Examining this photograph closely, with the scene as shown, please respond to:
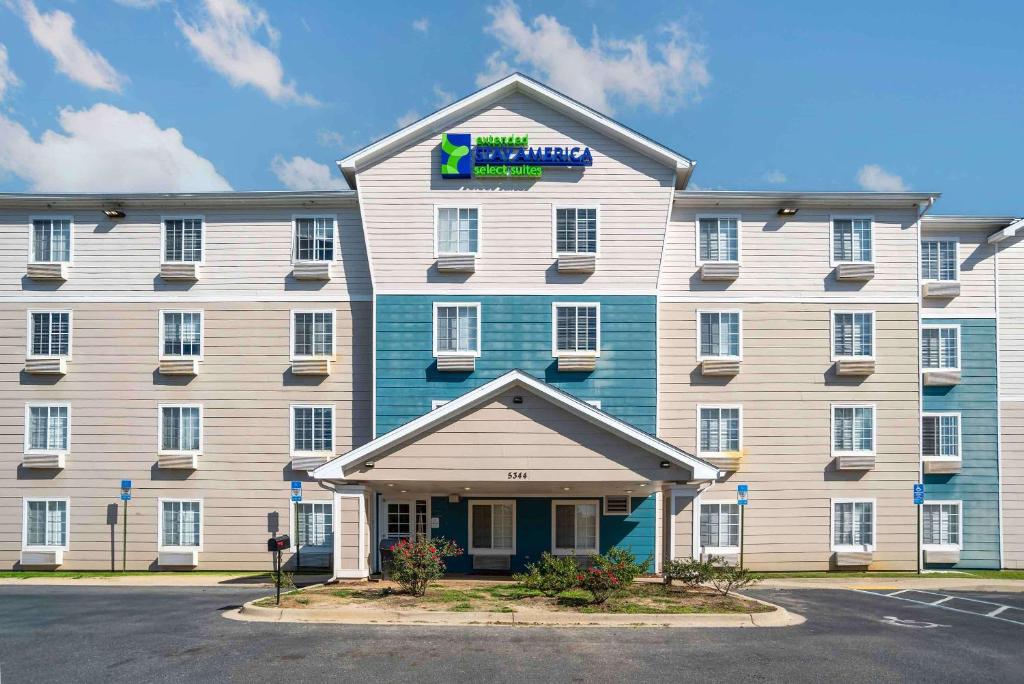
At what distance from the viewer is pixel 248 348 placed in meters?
26.9

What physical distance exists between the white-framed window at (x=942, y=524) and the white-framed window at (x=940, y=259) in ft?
24.9

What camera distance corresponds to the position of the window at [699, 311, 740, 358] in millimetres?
26891

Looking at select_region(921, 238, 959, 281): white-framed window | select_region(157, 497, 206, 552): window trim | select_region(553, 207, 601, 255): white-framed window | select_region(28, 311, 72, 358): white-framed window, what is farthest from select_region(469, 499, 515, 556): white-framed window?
select_region(921, 238, 959, 281): white-framed window

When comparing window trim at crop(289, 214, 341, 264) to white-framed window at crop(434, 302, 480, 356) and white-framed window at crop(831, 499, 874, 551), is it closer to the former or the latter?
white-framed window at crop(434, 302, 480, 356)

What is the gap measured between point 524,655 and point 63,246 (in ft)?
71.7

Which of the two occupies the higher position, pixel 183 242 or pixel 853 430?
pixel 183 242

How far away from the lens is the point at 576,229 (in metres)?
26.1

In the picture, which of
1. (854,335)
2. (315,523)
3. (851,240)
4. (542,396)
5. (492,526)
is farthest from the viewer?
(851,240)

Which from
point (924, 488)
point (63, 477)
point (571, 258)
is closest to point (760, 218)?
point (571, 258)

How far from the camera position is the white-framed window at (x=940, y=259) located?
2819 cm

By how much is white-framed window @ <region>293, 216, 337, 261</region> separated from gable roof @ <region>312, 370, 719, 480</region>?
30.3 feet

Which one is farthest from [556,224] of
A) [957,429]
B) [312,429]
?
[957,429]

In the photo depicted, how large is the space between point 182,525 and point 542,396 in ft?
45.5

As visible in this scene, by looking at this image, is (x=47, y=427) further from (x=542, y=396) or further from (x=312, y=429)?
(x=542, y=396)
